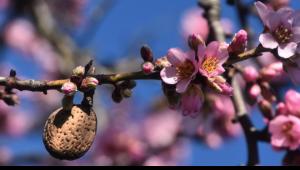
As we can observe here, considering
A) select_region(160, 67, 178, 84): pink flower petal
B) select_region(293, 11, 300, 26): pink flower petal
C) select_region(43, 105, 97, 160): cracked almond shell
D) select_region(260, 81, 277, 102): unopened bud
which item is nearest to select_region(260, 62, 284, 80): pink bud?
select_region(260, 81, 277, 102): unopened bud

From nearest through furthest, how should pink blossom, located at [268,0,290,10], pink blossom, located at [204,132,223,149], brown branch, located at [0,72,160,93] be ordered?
brown branch, located at [0,72,160,93] < pink blossom, located at [268,0,290,10] < pink blossom, located at [204,132,223,149]

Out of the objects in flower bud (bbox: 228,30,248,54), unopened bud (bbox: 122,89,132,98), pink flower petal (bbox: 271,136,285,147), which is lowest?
pink flower petal (bbox: 271,136,285,147)

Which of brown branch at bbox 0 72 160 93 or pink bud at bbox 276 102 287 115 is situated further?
pink bud at bbox 276 102 287 115

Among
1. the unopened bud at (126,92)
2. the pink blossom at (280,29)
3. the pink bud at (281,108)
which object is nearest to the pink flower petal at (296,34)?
the pink blossom at (280,29)

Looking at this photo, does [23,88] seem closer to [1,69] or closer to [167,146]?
[167,146]

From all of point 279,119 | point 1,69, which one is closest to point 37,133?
point 1,69

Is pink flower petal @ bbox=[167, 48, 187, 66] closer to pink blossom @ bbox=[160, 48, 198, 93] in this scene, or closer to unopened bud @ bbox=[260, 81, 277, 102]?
pink blossom @ bbox=[160, 48, 198, 93]
